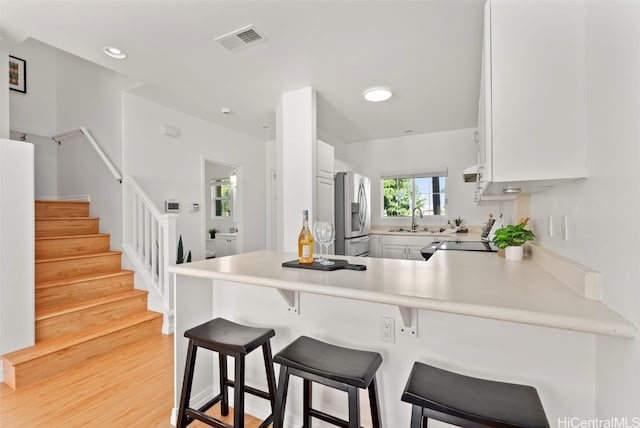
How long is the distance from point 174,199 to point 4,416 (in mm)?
2456

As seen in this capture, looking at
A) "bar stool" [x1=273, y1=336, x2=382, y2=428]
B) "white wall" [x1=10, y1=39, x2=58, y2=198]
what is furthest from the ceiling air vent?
"white wall" [x1=10, y1=39, x2=58, y2=198]

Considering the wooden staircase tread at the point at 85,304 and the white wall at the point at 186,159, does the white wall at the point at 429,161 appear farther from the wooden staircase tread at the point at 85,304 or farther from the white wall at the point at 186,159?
the wooden staircase tread at the point at 85,304

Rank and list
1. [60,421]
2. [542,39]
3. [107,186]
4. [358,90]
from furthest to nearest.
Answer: [107,186] → [358,90] → [60,421] → [542,39]

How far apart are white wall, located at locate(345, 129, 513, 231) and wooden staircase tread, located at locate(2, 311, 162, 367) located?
3.85 metres

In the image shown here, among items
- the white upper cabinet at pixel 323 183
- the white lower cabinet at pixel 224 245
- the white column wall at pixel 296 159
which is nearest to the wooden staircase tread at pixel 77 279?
the white column wall at pixel 296 159

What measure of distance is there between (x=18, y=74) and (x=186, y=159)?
262cm

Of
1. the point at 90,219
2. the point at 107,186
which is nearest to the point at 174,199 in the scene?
the point at 107,186

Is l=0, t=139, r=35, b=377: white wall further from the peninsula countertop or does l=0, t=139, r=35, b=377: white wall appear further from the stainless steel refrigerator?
the stainless steel refrigerator

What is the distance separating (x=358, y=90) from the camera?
10.2 ft

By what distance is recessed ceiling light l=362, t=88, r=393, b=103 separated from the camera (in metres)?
3.09

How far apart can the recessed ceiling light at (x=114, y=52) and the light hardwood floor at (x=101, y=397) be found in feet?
8.19

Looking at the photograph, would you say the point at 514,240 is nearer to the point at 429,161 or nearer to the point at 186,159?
the point at 429,161

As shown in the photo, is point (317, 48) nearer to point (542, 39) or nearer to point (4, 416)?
point (542, 39)

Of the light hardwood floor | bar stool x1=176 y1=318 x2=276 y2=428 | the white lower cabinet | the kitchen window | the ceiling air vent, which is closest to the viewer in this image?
bar stool x1=176 y1=318 x2=276 y2=428
